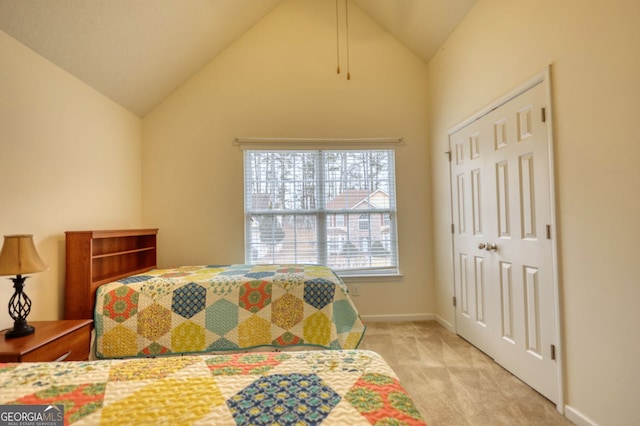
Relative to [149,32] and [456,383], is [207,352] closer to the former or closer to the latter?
[456,383]

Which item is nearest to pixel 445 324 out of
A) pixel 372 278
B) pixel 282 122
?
pixel 372 278

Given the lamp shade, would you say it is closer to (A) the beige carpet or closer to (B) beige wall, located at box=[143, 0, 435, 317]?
(B) beige wall, located at box=[143, 0, 435, 317]

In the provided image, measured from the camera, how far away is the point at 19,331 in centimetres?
170

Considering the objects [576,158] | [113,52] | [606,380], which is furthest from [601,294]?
[113,52]

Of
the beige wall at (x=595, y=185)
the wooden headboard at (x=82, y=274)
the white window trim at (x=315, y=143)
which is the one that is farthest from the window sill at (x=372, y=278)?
the wooden headboard at (x=82, y=274)

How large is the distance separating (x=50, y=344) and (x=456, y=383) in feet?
8.28

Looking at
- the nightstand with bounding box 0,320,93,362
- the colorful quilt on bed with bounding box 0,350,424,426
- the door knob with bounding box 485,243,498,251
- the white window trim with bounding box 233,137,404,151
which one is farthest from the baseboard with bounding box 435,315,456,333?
the nightstand with bounding box 0,320,93,362

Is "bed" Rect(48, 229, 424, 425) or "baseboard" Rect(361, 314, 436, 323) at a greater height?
"bed" Rect(48, 229, 424, 425)

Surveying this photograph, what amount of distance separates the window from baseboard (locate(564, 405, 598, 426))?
195 centimetres

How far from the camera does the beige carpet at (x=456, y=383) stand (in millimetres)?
1802

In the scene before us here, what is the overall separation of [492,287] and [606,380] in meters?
0.97

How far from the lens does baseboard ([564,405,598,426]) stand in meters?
1.65

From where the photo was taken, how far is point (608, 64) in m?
1.53

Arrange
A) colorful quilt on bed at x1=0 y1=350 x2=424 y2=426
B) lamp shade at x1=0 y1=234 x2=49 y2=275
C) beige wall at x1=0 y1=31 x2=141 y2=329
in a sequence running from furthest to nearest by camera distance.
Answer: beige wall at x1=0 y1=31 x2=141 y2=329, lamp shade at x1=0 y1=234 x2=49 y2=275, colorful quilt on bed at x1=0 y1=350 x2=424 y2=426
